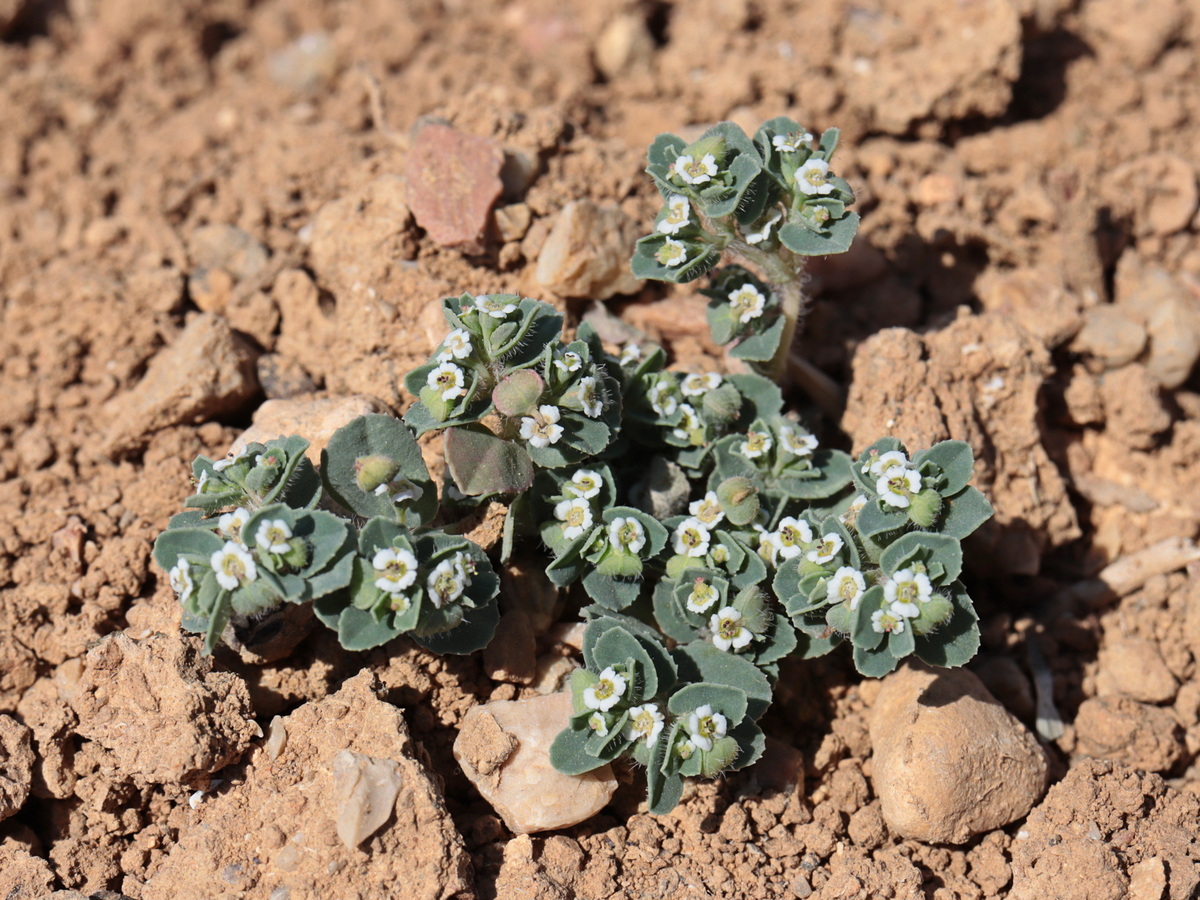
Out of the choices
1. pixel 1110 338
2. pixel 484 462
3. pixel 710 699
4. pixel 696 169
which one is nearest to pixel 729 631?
pixel 710 699

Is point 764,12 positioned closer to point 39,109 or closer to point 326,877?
point 39,109

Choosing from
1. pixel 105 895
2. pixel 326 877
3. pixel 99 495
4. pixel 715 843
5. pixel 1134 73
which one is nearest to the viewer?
pixel 326 877

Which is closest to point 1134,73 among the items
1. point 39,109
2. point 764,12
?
point 764,12

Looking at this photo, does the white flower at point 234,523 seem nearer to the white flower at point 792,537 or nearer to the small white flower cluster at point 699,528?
the small white flower cluster at point 699,528

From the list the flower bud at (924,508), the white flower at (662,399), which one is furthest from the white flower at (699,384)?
the flower bud at (924,508)

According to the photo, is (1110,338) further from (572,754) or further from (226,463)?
(226,463)

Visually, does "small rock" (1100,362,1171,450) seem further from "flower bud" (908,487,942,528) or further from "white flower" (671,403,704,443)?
"white flower" (671,403,704,443)
